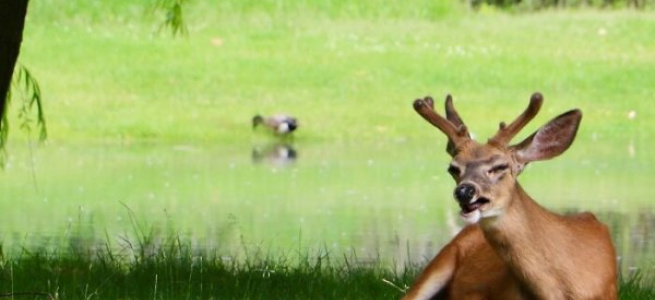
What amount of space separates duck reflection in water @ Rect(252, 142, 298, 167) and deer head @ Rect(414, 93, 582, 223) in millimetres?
11126

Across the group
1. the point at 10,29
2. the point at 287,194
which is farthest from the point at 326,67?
the point at 10,29

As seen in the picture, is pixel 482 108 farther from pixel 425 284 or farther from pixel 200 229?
pixel 425 284

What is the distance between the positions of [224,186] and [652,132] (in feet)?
22.0

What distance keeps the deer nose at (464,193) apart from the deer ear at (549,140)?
1.22 ft

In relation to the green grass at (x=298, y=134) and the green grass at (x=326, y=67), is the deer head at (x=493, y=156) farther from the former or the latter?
the green grass at (x=326, y=67)

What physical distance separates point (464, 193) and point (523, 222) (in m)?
0.42

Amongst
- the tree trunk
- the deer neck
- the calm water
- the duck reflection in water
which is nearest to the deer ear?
the deer neck

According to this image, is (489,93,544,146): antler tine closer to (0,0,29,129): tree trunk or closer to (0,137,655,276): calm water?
(0,0,29,129): tree trunk

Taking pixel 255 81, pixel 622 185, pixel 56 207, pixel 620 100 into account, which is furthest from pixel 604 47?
pixel 56 207

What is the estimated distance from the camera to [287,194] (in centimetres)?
1495

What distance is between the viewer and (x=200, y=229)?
495 inches

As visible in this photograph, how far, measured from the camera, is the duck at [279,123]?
1956 centimetres

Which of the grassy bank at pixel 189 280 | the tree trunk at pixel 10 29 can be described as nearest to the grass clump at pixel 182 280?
the grassy bank at pixel 189 280

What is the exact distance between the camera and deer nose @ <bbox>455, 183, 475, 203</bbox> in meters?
5.71
